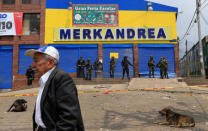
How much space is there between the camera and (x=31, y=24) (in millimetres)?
18875

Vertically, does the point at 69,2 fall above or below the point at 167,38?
above

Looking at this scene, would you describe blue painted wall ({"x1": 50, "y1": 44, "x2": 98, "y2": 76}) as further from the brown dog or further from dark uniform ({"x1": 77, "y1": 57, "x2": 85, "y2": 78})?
the brown dog

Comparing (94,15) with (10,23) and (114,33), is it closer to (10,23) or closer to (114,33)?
(114,33)

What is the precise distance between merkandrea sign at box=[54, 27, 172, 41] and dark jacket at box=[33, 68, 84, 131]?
16.9 m

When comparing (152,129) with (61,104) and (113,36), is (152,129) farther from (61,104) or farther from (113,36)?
(113,36)

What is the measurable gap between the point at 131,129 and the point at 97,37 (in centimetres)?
1515

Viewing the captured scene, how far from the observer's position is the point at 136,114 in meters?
5.26

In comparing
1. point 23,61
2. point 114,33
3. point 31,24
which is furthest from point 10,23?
point 114,33

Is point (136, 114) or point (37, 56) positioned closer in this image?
point (37, 56)

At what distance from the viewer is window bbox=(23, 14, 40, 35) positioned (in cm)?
1869

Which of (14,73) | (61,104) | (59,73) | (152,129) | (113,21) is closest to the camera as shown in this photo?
(61,104)

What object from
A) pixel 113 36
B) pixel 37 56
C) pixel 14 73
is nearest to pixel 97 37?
pixel 113 36

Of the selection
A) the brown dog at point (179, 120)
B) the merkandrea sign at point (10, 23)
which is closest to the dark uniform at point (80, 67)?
the merkandrea sign at point (10, 23)

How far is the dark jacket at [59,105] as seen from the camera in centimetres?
153
